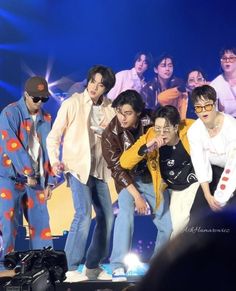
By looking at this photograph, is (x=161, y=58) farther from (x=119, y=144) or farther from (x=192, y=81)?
(x=119, y=144)

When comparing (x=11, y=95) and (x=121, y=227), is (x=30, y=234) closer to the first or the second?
(x=121, y=227)

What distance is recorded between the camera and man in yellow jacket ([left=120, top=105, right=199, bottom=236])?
185 inches

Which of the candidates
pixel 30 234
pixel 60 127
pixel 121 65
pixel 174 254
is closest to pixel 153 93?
pixel 121 65

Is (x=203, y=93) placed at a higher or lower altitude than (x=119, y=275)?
higher

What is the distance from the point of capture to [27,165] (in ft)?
15.8

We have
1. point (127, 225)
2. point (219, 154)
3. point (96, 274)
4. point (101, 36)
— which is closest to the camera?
point (219, 154)

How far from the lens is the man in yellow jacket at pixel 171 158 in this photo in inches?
185

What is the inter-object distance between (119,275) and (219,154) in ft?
3.70

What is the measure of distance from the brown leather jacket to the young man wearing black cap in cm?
47

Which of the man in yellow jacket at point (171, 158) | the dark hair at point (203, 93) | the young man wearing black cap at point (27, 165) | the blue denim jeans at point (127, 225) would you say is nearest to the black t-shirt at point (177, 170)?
the man in yellow jacket at point (171, 158)

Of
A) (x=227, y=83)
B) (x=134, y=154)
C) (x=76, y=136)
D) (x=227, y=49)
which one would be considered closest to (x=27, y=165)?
(x=76, y=136)

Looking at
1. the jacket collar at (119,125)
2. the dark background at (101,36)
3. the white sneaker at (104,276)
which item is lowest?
the white sneaker at (104,276)

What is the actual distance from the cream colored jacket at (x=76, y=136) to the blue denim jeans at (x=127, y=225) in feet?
0.90

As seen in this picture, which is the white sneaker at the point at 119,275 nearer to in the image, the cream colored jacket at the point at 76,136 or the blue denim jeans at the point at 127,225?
the blue denim jeans at the point at 127,225
